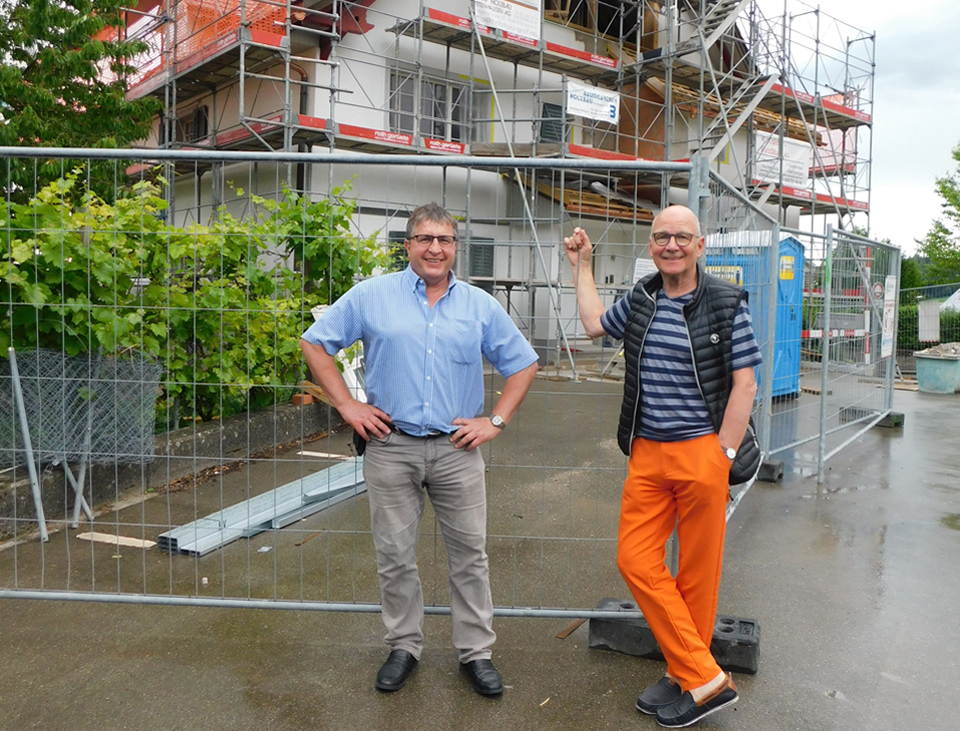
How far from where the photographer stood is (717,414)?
3.07 m

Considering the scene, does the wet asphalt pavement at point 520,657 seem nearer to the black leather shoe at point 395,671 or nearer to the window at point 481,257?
the black leather shoe at point 395,671

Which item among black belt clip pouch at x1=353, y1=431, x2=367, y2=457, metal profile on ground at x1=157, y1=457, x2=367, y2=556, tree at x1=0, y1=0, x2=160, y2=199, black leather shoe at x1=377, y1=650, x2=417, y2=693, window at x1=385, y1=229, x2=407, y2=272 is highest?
tree at x1=0, y1=0, x2=160, y2=199

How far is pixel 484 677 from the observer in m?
3.27

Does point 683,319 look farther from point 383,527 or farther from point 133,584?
point 133,584

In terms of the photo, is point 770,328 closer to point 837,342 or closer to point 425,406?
point 837,342

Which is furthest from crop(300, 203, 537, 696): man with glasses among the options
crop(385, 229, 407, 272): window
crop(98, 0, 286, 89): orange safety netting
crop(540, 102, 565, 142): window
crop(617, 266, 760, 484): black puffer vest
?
crop(540, 102, 565, 142): window

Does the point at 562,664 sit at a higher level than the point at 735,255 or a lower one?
lower

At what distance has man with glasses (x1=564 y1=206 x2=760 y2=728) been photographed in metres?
3.05

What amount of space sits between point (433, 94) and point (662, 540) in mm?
16356

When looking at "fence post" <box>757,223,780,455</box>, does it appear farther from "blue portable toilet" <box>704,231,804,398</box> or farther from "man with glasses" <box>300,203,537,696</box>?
"man with glasses" <box>300,203,537,696</box>

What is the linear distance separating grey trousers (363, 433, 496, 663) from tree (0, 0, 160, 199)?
36.4 ft

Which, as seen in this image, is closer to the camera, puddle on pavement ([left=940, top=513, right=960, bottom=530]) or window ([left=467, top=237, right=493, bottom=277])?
window ([left=467, top=237, right=493, bottom=277])

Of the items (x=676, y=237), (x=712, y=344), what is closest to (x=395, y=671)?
(x=712, y=344)

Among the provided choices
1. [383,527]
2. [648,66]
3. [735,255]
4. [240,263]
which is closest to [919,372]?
[648,66]
